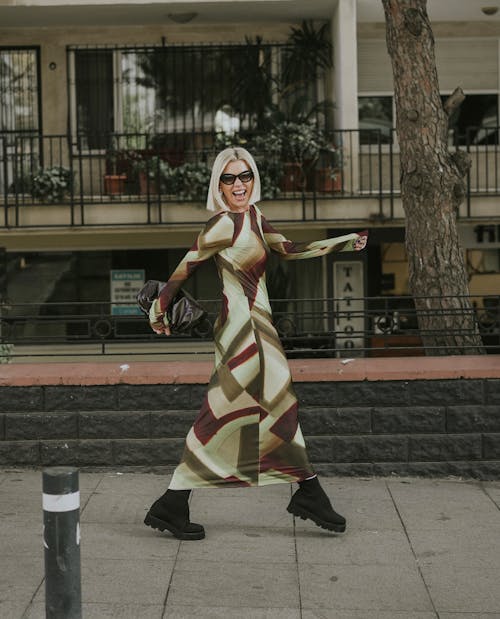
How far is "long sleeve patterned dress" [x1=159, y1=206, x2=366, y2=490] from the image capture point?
537 centimetres

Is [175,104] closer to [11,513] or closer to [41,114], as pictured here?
[41,114]

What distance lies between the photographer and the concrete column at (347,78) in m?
14.5

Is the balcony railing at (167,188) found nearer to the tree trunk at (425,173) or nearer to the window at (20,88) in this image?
the window at (20,88)

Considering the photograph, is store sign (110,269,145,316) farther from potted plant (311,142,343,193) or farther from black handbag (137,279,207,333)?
black handbag (137,279,207,333)

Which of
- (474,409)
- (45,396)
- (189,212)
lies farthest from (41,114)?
(474,409)

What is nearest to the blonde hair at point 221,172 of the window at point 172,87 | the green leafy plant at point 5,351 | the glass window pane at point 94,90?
the green leafy plant at point 5,351

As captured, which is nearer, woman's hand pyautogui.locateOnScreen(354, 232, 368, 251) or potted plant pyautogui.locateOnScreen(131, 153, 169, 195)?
woman's hand pyautogui.locateOnScreen(354, 232, 368, 251)

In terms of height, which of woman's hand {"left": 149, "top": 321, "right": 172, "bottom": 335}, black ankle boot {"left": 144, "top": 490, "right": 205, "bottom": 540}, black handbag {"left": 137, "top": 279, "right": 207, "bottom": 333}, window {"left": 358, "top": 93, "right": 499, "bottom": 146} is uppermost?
window {"left": 358, "top": 93, "right": 499, "bottom": 146}

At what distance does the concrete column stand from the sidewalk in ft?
28.4

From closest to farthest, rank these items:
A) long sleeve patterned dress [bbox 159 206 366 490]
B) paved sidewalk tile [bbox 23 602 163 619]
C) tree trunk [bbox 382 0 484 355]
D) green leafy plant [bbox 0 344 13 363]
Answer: paved sidewalk tile [bbox 23 602 163 619] < long sleeve patterned dress [bbox 159 206 366 490] < tree trunk [bbox 382 0 484 355] < green leafy plant [bbox 0 344 13 363]

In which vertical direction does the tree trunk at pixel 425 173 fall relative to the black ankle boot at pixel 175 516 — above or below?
above

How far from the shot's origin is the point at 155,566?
502 cm

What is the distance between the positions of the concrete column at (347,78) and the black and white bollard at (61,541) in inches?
448

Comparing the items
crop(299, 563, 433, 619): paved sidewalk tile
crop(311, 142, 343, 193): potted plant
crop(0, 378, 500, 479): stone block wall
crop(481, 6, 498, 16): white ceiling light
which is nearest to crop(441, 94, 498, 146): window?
crop(481, 6, 498, 16): white ceiling light
